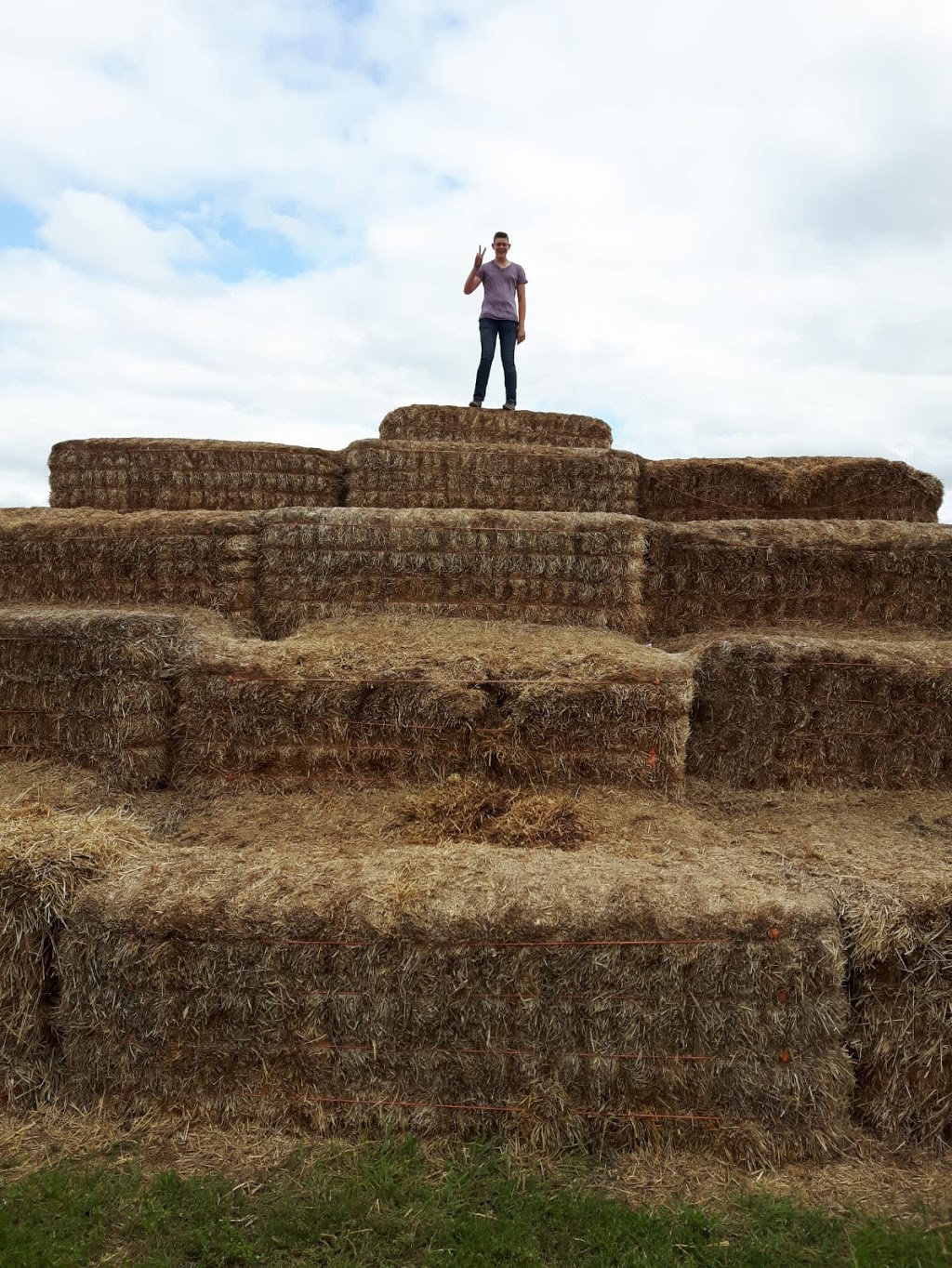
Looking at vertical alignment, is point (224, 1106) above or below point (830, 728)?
below

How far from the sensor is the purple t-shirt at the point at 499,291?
33.1 ft

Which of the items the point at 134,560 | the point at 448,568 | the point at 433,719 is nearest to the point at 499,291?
the point at 448,568

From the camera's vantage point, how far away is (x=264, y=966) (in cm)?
369

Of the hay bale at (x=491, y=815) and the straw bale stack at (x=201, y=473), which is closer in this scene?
the hay bale at (x=491, y=815)

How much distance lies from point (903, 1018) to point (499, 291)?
30.2ft

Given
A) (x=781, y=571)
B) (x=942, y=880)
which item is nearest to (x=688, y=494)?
(x=781, y=571)

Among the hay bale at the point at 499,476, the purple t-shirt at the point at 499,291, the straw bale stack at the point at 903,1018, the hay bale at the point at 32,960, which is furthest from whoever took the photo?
the purple t-shirt at the point at 499,291

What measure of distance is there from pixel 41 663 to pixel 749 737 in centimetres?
563

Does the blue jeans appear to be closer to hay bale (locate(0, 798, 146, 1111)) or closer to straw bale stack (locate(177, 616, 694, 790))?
straw bale stack (locate(177, 616, 694, 790))

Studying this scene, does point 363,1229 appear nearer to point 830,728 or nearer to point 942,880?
point 942,880

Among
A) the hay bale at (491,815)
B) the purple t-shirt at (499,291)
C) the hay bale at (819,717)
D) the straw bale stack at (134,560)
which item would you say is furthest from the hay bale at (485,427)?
the hay bale at (491,815)

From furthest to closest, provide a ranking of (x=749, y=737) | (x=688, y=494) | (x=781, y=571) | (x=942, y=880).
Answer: (x=688, y=494)
(x=781, y=571)
(x=749, y=737)
(x=942, y=880)

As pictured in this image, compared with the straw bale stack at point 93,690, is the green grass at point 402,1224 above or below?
below

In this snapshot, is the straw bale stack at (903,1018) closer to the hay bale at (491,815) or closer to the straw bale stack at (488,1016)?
the straw bale stack at (488,1016)
